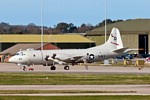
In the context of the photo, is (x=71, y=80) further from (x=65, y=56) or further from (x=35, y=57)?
(x=65, y=56)

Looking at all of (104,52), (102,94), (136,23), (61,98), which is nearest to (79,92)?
(102,94)

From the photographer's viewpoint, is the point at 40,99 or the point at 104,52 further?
the point at 104,52

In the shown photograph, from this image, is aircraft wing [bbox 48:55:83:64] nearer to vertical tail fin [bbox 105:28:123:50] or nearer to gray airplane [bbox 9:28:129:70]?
gray airplane [bbox 9:28:129:70]

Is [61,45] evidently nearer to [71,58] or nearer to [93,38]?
[93,38]

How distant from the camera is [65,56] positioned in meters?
76.2

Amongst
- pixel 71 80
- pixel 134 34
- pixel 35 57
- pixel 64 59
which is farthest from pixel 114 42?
pixel 134 34

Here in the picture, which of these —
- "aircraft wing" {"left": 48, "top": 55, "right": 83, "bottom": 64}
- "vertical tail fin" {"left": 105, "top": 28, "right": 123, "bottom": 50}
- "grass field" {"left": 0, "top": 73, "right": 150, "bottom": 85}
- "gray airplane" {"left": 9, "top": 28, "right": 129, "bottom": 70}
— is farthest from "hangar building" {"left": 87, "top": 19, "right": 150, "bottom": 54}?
"grass field" {"left": 0, "top": 73, "right": 150, "bottom": 85}

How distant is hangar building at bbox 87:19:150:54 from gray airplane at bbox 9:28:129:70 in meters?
77.6

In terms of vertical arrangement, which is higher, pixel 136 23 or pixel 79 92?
pixel 136 23

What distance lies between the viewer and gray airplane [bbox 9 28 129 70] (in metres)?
74.4

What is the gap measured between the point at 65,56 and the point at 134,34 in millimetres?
88662

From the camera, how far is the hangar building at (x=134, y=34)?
16175 cm

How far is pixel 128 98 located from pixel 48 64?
156ft

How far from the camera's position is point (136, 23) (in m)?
166
